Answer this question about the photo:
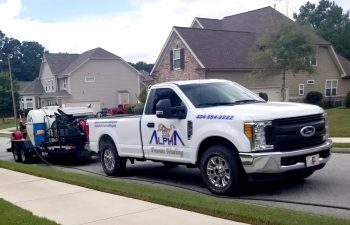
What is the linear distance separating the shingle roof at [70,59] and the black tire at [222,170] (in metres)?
46.9

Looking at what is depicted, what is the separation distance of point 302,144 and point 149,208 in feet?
9.13

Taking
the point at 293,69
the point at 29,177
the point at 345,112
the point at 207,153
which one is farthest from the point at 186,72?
the point at 207,153

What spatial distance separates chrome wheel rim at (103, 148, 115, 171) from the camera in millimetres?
11191

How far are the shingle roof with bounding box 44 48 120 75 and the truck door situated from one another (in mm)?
44927

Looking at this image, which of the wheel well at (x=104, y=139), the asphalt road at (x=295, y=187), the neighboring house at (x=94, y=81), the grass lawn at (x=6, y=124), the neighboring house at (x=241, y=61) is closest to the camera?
the asphalt road at (x=295, y=187)

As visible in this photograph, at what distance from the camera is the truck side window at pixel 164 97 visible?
30.6 ft

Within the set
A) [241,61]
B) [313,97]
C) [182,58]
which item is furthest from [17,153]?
[313,97]

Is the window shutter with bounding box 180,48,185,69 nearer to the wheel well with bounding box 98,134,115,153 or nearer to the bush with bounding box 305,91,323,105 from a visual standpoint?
the bush with bounding box 305,91,323,105

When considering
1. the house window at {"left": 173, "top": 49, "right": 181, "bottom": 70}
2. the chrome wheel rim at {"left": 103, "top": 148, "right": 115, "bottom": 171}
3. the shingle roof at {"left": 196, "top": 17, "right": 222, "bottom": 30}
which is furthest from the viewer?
the shingle roof at {"left": 196, "top": 17, "right": 222, "bottom": 30}

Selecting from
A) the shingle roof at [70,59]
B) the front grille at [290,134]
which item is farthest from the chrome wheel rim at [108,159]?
the shingle roof at [70,59]

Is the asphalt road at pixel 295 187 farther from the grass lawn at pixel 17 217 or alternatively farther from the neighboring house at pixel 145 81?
the neighboring house at pixel 145 81

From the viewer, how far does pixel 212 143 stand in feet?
27.2

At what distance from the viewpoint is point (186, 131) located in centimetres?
868

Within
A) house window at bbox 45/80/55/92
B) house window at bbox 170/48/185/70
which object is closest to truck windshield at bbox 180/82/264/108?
house window at bbox 170/48/185/70
